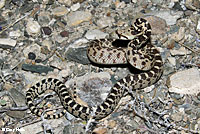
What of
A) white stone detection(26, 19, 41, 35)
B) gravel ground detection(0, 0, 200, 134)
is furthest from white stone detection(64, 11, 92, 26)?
white stone detection(26, 19, 41, 35)

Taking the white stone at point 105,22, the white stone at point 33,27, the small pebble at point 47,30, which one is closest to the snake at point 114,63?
the white stone at point 105,22

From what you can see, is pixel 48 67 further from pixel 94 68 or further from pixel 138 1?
pixel 138 1

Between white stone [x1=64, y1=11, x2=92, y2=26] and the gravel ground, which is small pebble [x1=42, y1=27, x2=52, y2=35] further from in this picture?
white stone [x1=64, y1=11, x2=92, y2=26]

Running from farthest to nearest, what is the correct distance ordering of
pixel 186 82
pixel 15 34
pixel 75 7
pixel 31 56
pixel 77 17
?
pixel 75 7
pixel 77 17
pixel 15 34
pixel 31 56
pixel 186 82

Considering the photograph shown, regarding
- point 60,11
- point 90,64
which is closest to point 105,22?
point 60,11

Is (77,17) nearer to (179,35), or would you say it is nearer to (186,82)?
(179,35)

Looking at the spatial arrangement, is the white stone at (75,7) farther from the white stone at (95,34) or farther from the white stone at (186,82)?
the white stone at (186,82)
